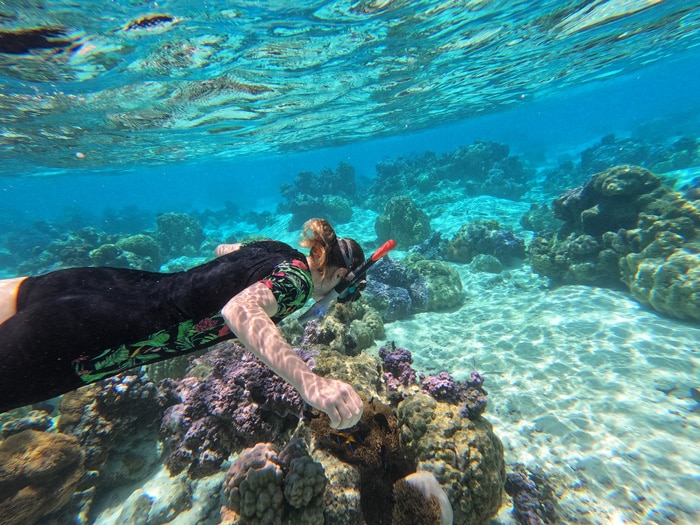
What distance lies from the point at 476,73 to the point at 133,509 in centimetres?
2448

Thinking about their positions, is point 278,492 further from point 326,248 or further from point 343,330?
point 343,330

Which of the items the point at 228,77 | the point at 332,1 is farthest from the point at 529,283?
the point at 228,77

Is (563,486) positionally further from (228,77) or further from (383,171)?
(383,171)

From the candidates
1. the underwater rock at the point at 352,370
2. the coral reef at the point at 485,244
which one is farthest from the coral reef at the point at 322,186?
the underwater rock at the point at 352,370

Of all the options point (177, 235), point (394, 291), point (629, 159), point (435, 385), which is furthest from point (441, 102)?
point (435, 385)

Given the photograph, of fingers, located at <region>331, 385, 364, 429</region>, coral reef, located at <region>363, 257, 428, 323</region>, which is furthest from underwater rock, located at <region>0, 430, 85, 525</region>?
coral reef, located at <region>363, 257, 428, 323</region>

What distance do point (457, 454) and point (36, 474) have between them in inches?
217

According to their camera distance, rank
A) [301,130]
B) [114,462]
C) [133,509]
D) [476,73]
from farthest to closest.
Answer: [301,130], [476,73], [114,462], [133,509]

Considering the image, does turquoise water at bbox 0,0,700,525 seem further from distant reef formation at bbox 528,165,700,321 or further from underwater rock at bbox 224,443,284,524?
underwater rock at bbox 224,443,284,524

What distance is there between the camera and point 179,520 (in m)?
3.73

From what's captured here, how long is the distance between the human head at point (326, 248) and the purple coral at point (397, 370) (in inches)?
104

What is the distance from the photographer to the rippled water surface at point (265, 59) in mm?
9188

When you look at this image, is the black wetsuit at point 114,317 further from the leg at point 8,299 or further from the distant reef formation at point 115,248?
the distant reef formation at point 115,248

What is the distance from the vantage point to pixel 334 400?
1718 mm
